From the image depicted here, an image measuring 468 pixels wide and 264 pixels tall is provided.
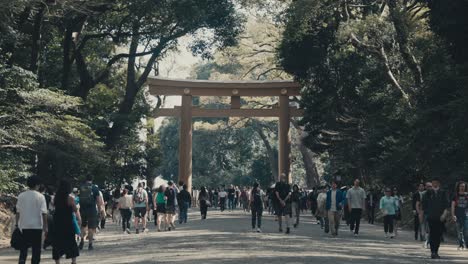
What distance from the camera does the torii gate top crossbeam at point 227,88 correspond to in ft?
168

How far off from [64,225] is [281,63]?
1286 inches

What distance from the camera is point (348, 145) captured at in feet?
136

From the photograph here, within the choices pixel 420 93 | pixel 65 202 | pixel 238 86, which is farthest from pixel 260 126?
pixel 65 202

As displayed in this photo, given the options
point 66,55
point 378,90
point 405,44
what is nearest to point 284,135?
point 378,90

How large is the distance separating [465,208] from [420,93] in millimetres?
9753

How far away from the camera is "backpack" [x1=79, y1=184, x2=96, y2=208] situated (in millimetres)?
19453

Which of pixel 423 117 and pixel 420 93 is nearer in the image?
pixel 423 117

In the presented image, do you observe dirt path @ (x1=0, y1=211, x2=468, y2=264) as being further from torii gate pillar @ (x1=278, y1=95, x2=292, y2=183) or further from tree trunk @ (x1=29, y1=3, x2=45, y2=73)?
torii gate pillar @ (x1=278, y1=95, x2=292, y2=183)

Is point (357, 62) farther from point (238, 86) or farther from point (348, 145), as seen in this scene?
point (238, 86)

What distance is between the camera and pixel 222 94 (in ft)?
171

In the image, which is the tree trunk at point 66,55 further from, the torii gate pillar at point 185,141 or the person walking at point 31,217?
the person walking at point 31,217

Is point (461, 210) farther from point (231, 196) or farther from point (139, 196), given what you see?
point (231, 196)

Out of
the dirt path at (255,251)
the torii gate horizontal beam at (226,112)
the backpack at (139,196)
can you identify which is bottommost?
the dirt path at (255,251)

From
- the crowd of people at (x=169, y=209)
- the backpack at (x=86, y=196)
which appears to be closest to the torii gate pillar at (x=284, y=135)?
the crowd of people at (x=169, y=209)
